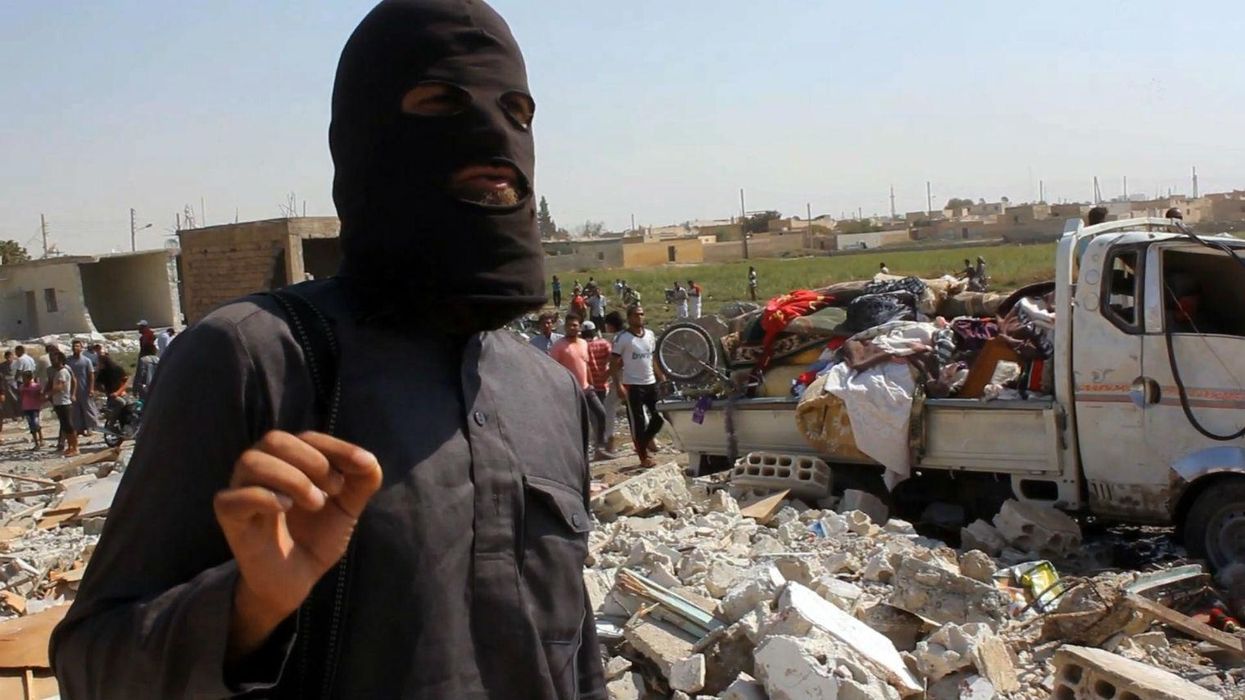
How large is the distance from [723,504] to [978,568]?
2.42 metres

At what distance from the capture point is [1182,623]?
237 inches

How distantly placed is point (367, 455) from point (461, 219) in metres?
0.54

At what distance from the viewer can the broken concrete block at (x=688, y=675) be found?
5066 mm

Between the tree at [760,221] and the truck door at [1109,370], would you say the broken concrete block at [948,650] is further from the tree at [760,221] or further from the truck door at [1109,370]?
the tree at [760,221]

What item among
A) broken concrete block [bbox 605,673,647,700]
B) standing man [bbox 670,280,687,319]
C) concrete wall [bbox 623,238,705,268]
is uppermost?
concrete wall [bbox 623,238,705,268]

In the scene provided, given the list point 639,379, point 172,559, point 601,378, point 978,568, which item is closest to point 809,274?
point 601,378

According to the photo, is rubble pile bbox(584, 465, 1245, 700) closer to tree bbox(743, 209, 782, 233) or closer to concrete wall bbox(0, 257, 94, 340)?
concrete wall bbox(0, 257, 94, 340)

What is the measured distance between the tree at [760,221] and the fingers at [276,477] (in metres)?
97.6

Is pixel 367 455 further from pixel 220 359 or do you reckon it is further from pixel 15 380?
pixel 15 380

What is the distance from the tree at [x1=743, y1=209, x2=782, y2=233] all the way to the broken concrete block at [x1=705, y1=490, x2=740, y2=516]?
89856 mm

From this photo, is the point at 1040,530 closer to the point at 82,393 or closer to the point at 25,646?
the point at 25,646

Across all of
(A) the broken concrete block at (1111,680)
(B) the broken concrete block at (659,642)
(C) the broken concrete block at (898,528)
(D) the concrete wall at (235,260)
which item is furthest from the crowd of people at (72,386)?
(A) the broken concrete block at (1111,680)

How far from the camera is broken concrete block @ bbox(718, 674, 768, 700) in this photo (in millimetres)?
4832

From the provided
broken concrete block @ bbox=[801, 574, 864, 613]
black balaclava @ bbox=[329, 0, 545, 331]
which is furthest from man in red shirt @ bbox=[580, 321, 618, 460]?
black balaclava @ bbox=[329, 0, 545, 331]
